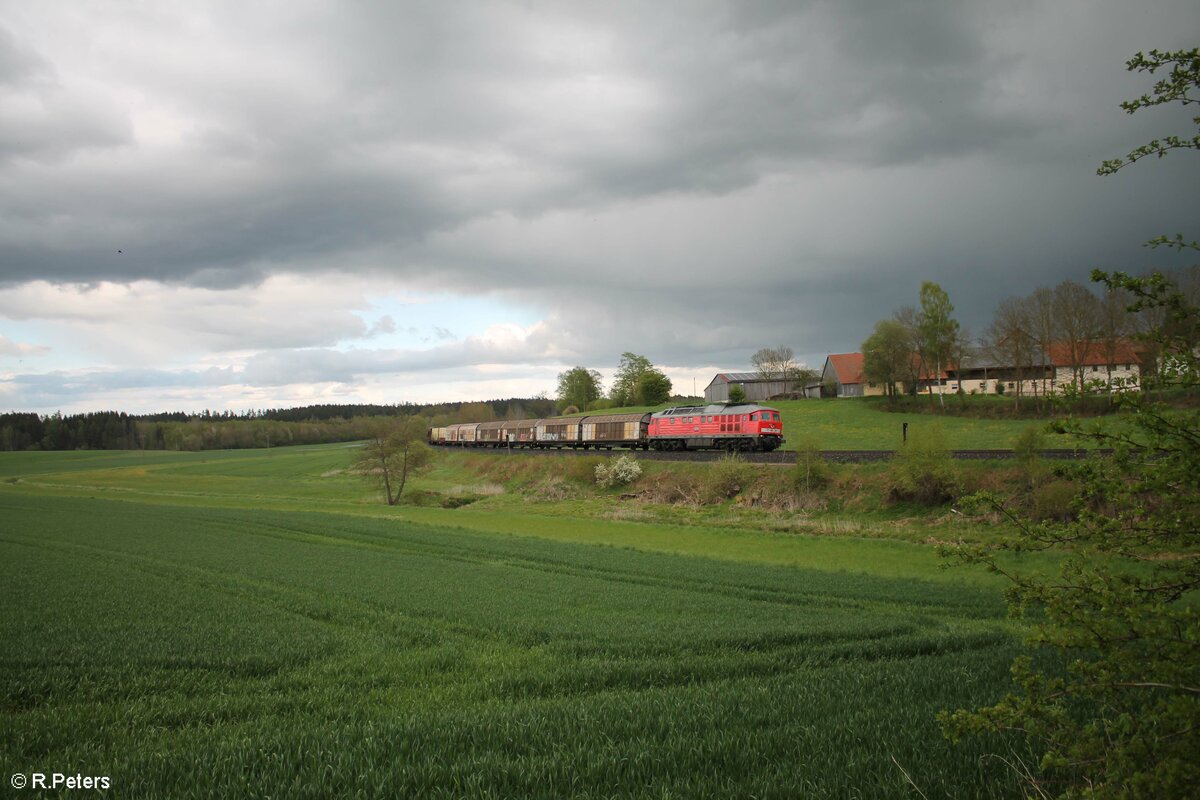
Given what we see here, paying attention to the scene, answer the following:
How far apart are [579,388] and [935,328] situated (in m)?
85.3

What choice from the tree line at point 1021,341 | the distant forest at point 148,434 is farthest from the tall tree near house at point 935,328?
the distant forest at point 148,434

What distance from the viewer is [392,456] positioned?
6175 centimetres

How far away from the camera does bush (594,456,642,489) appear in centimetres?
5191

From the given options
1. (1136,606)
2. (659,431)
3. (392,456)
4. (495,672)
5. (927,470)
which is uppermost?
(1136,606)

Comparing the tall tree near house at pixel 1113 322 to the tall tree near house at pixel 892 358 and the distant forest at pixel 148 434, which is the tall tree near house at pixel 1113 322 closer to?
the tall tree near house at pixel 892 358

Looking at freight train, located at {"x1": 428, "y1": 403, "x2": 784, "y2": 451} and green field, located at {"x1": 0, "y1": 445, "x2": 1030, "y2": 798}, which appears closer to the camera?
green field, located at {"x1": 0, "y1": 445, "x2": 1030, "y2": 798}

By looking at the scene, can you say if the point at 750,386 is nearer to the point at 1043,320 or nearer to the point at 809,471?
the point at 1043,320

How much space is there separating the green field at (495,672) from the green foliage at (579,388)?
12247 centimetres

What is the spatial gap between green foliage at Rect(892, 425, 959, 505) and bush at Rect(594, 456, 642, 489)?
20371mm

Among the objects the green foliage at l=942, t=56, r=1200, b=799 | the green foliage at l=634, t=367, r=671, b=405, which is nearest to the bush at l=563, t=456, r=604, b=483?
the green foliage at l=942, t=56, r=1200, b=799

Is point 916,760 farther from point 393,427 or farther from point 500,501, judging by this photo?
point 393,427

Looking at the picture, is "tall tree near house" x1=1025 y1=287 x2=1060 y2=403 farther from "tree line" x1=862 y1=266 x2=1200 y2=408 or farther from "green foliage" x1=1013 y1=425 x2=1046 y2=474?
"green foliage" x1=1013 y1=425 x2=1046 y2=474

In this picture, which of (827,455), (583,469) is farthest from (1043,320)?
(583,469)

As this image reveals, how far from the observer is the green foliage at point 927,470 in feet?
112
